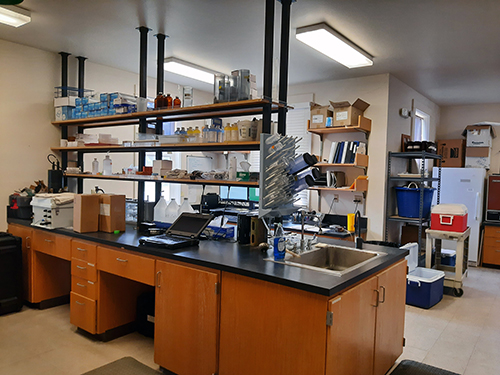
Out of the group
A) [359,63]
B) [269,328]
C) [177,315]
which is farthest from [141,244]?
[359,63]

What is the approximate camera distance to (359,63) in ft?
14.1

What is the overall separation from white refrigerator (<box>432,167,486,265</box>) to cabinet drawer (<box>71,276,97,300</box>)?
5.83 metres

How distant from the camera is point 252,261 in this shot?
228cm

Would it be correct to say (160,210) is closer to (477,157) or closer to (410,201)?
(410,201)

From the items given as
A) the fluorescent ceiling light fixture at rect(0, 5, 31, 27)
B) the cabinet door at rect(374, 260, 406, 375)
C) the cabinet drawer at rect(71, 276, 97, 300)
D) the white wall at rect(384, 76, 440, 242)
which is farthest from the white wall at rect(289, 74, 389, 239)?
the fluorescent ceiling light fixture at rect(0, 5, 31, 27)

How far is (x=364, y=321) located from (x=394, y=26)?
2631 mm

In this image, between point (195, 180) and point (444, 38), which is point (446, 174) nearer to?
point (444, 38)

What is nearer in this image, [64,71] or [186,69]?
[64,71]

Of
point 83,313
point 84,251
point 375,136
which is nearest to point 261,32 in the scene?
point 375,136

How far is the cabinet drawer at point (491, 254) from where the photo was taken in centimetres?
613

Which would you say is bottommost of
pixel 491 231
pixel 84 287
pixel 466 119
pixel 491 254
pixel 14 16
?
pixel 491 254

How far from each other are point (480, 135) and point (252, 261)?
6.09 m

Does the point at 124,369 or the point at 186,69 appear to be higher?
the point at 186,69

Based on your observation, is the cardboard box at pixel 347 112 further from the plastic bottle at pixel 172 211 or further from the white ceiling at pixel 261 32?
the plastic bottle at pixel 172 211
